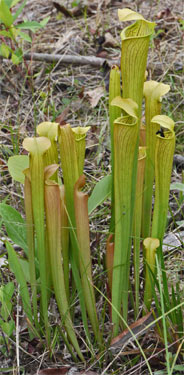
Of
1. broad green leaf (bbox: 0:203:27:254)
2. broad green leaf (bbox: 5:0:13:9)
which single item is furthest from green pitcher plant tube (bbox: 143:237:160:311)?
broad green leaf (bbox: 5:0:13:9)

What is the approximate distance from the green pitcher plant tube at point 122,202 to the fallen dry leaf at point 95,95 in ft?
4.85

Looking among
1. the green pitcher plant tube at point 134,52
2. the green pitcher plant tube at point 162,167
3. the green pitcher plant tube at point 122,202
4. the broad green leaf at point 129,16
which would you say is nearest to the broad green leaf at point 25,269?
the green pitcher plant tube at point 122,202

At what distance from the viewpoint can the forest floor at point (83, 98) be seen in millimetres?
1380

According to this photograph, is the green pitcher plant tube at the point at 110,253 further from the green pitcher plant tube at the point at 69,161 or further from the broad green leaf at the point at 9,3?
the broad green leaf at the point at 9,3

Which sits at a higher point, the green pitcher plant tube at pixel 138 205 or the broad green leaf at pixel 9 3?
the broad green leaf at pixel 9 3

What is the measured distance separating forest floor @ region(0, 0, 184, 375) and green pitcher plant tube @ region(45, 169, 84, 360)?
0.38ft

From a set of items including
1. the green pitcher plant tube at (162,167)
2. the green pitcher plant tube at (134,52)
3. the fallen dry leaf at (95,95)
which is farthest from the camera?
the fallen dry leaf at (95,95)

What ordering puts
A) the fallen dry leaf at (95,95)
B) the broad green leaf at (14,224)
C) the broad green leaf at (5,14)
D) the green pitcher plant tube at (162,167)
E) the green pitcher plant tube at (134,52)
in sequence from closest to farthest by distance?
the green pitcher plant tube at (134,52) → the green pitcher plant tube at (162,167) → the broad green leaf at (14,224) → the broad green leaf at (5,14) → the fallen dry leaf at (95,95)

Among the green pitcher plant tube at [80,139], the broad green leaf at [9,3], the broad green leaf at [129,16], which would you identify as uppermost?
the broad green leaf at [9,3]

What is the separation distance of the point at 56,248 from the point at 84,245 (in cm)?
8

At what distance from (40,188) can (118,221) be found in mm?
217

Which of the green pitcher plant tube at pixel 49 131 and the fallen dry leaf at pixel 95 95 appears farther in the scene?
the fallen dry leaf at pixel 95 95

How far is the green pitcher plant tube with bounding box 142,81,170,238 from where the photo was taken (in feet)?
4.09

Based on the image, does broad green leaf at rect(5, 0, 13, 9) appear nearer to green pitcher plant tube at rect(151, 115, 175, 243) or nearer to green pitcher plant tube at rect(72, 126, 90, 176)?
green pitcher plant tube at rect(72, 126, 90, 176)
